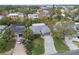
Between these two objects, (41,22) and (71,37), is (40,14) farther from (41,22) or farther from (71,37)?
(71,37)

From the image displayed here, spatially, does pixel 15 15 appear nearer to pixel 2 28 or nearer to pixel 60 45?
pixel 2 28

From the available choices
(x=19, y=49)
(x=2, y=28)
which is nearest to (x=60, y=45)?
(x=19, y=49)

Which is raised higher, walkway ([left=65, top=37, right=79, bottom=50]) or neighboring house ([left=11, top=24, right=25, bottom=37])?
neighboring house ([left=11, top=24, right=25, bottom=37])

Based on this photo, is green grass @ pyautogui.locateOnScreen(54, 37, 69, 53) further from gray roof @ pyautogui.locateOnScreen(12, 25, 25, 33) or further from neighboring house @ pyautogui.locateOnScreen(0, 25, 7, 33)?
neighboring house @ pyautogui.locateOnScreen(0, 25, 7, 33)

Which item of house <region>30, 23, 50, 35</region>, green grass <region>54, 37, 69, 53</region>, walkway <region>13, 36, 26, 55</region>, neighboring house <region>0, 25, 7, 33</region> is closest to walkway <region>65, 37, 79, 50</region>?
green grass <region>54, 37, 69, 53</region>

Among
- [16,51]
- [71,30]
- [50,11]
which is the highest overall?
[50,11]

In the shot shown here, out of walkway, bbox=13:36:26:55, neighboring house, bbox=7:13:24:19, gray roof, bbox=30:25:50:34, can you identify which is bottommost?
walkway, bbox=13:36:26:55
